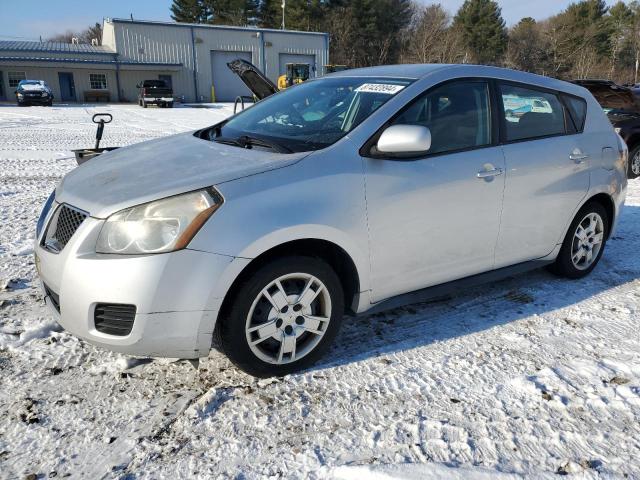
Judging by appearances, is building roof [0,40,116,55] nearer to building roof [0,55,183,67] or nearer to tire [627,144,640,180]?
building roof [0,55,183,67]

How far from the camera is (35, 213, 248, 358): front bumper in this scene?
2516mm

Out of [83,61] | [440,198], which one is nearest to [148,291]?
[440,198]

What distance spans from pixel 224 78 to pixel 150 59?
19.1ft

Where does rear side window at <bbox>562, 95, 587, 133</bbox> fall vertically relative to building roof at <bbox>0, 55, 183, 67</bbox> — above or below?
below

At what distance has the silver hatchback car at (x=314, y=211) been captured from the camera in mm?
2588

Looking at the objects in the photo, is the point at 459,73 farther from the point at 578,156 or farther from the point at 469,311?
the point at 469,311

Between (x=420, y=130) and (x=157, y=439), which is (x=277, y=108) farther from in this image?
(x=157, y=439)

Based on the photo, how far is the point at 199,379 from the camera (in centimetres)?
299

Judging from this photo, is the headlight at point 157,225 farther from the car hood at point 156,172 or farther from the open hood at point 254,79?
the open hood at point 254,79

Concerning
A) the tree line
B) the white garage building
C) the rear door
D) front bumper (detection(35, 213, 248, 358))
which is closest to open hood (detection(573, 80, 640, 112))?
the rear door

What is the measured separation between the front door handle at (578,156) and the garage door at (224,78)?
4162 centimetres

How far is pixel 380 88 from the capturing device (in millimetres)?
3477

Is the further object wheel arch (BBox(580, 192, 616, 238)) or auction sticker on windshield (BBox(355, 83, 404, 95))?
wheel arch (BBox(580, 192, 616, 238))

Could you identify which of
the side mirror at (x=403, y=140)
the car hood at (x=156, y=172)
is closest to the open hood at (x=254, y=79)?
the car hood at (x=156, y=172)
